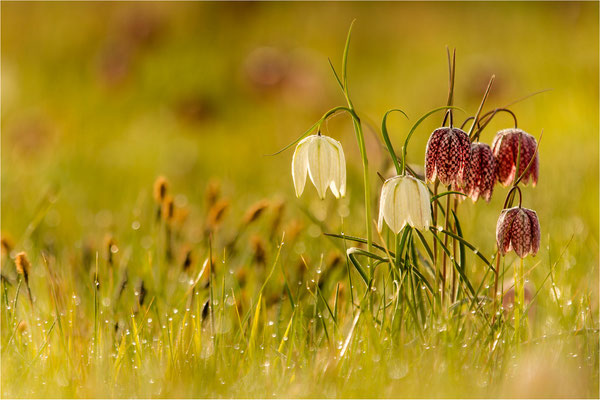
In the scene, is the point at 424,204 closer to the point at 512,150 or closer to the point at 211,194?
the point at 512,150

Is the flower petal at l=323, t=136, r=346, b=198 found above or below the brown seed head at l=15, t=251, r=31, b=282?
above

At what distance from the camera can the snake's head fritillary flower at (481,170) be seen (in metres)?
1.37

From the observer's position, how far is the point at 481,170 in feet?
4.52

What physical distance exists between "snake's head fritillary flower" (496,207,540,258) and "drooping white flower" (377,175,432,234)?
20cm

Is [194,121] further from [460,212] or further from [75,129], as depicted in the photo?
[460,212]

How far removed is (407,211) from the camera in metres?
1.26

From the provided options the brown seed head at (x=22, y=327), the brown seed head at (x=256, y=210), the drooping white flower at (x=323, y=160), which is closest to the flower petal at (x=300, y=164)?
the drooping white flower at (x=323, y=160)

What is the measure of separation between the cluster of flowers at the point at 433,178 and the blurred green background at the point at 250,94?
0.40 m

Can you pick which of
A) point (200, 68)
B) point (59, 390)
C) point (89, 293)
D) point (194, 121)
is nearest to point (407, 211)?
point (59, 390)

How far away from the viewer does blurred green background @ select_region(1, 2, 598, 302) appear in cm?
288

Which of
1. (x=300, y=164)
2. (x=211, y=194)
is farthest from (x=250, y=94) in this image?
(x=300, y=164)

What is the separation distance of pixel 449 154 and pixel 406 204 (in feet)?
0.50

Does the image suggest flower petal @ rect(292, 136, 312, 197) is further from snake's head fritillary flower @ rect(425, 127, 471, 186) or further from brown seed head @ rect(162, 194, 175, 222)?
brown seed head @ rect(162, 194, 175, 222)

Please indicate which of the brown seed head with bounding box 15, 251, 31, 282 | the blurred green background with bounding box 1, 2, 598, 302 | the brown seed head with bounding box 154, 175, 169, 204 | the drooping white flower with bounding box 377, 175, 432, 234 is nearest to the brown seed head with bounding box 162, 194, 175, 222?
the brown seed head with bounding box 154, 175, 169, 204
